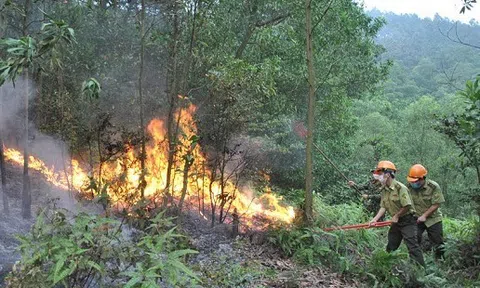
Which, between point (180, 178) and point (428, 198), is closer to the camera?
point (428, 198)

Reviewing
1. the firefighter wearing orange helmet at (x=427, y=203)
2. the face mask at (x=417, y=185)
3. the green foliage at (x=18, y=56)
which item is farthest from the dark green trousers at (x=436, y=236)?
the green foliage at (x=18, y=56)

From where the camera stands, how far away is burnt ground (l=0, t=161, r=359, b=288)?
543 centimetres

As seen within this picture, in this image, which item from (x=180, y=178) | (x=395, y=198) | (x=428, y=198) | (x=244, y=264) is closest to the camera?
(x=244, y=264)

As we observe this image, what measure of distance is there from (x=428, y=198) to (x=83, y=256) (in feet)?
19.7

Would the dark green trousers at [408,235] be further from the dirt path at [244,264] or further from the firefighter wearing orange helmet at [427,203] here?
the dirt path at [244,264]

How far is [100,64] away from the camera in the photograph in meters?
10.8

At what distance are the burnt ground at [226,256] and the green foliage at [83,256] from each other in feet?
2.86

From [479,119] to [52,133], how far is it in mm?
7344

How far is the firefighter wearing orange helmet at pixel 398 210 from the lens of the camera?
643 centimetres

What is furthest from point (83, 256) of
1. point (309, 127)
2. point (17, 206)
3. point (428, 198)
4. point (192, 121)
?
point (428, 198)

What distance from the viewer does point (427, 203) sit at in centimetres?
754

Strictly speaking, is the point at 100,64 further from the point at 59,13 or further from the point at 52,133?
the point at 52,133

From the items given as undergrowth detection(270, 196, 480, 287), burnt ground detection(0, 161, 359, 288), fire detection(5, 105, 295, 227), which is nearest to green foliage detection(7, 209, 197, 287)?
burnt ground detection(0, 161, 359, 288)

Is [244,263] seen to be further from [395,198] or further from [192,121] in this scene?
[192,121]
